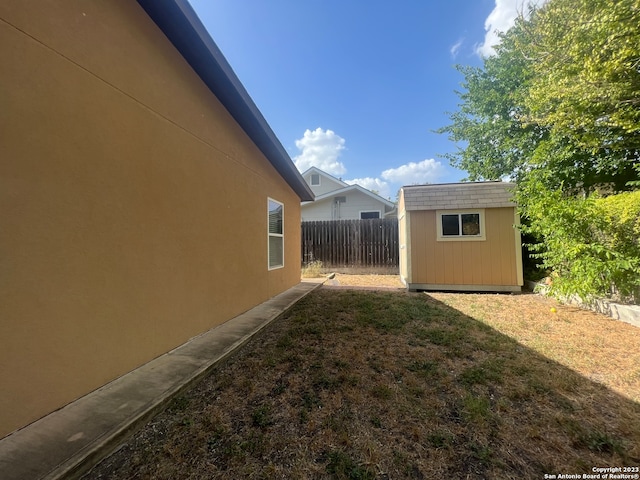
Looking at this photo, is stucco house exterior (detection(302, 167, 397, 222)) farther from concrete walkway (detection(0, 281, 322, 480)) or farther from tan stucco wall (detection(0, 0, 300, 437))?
concrete walkway (detection(0, 281, 322, 480))

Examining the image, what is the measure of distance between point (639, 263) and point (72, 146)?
717 centimetres

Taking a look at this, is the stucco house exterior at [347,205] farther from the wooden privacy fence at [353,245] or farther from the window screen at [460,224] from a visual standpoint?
the window screen at [460,224]

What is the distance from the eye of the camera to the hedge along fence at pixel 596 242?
4.25m

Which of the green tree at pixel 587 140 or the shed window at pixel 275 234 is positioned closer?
the green tree at pixel 587 140

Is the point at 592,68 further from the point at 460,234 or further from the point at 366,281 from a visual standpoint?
the point at 366,281

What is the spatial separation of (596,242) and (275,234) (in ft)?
20.1

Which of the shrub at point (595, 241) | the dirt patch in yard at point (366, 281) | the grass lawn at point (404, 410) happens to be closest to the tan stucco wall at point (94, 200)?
the grass lawn at point (404, 410)

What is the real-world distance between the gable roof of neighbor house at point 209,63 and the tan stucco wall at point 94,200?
4.9 inches

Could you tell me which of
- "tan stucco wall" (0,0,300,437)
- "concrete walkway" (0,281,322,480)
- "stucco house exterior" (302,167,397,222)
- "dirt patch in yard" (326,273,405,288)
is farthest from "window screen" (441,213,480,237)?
"stucco house exterior" (302,167,397,222)

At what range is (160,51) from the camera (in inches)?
117

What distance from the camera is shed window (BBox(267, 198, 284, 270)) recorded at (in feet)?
20.0

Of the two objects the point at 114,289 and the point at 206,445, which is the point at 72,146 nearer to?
the point at 114,289

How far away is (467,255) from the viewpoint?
6867 millimetres

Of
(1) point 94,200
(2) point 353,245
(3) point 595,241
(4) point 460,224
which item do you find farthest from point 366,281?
(1) point 94,200
